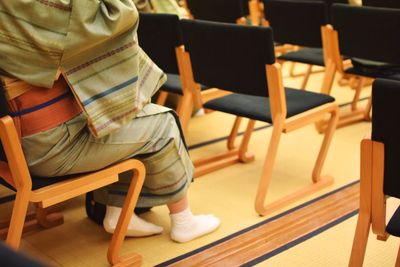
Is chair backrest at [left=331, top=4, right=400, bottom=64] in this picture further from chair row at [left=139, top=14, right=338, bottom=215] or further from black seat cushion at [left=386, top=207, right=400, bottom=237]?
black seat cushion at [left=386, top=207, right=400, bottom=237]

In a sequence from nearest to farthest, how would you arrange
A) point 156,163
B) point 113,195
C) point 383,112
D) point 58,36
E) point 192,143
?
point 383,112, point 58,36, point 156,163, point 113,195, point 192,143

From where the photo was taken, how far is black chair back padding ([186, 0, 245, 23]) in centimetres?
394

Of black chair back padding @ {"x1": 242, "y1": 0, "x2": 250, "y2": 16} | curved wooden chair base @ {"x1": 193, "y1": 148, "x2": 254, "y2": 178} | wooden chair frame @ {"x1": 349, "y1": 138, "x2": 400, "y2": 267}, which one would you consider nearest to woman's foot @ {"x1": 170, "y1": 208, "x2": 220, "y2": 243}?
curved wooden chair base @ {"x1": 193, "y1": 148, "x2": 254, "y2": 178}

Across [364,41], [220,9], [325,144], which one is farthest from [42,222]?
[220,9]

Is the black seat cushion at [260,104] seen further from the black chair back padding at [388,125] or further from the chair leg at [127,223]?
the black chair back padding at [388,125]

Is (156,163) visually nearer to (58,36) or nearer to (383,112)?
(58,36)

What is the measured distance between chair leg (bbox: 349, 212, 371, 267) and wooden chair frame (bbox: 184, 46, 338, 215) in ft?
2.56

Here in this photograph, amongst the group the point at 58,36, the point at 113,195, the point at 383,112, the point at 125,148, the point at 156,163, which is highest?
the point at 58,36

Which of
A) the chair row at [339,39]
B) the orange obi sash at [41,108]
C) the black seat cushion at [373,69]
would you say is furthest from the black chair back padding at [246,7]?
the orange obi sash at [41,108]

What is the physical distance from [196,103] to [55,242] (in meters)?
0.88

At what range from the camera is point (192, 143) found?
3279 mm

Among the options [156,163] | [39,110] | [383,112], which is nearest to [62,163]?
[39,110]

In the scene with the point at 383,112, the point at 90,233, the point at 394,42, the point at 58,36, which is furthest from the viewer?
the point at 394,42

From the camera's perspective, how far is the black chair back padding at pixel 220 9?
12.9 feet
